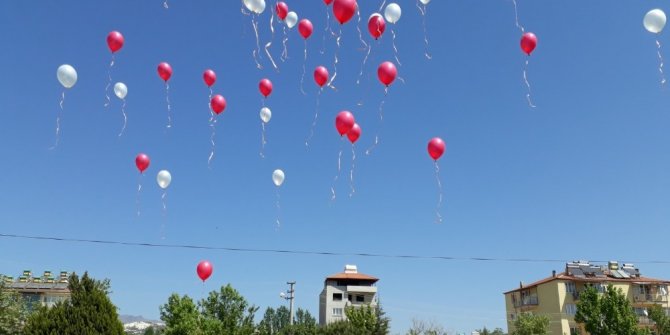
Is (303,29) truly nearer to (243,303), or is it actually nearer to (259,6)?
(259,6)

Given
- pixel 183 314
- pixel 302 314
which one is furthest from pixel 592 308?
pixel 302 314

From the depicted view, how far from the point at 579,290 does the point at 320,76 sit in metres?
58.7

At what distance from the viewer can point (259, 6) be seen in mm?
11062

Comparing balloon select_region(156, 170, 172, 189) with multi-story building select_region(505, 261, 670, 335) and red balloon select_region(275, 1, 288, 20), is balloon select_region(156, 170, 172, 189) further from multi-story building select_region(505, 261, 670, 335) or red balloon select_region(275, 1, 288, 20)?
multi-story building select_region(505, 261, 670, 335)

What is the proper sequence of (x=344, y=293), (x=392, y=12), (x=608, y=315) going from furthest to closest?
(x=344, y=293) < (x=608, y=315) < (x=392, y=12)

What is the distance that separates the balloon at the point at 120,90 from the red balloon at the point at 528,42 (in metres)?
9.74

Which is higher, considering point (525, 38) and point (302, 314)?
point (525, 38)

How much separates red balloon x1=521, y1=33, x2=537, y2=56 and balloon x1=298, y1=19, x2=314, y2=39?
4582 millimetres

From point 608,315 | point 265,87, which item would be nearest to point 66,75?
point 265,87

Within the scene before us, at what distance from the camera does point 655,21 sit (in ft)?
35.3

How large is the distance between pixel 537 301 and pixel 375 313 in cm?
3428

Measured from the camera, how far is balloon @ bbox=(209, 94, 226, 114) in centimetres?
1348

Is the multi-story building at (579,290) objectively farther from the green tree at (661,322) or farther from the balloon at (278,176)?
the balloon at (278,176)

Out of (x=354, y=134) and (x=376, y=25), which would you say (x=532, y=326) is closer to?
(x=354, y=134)
